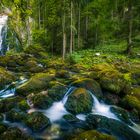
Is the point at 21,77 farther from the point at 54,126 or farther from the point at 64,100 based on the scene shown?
the point at 54,126

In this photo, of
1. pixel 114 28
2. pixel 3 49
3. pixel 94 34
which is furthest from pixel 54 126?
pixel 114 28

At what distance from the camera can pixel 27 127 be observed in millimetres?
10609

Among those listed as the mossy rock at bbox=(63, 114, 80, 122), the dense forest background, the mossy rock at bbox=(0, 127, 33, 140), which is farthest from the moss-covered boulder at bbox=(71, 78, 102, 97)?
the dense forest background

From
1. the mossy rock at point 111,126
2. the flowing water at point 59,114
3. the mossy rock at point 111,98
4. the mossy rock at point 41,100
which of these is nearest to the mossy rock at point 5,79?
the flowing water at point 59,114

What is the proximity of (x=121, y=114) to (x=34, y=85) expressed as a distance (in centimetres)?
489

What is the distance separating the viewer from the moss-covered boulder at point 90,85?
14225 mm

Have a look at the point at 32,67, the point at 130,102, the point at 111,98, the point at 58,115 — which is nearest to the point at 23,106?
the point at 58,115

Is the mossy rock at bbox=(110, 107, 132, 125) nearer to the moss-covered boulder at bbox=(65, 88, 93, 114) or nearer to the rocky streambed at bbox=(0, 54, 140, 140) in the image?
the rocky streambed at bbox=(0, 54, 140, 140)

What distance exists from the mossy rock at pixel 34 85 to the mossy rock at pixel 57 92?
902 millimetres

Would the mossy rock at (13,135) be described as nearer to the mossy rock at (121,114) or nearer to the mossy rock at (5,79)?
the mossy rock at (121,114)

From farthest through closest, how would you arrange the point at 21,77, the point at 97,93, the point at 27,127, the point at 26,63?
the point at 26,63, the point at 21,77, the point at 97,93, the point at 27,127

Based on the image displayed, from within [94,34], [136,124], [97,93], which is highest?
[94,34]

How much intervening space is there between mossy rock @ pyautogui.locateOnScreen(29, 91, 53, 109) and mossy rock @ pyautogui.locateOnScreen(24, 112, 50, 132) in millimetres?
1351

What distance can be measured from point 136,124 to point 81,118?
2.51 metres
